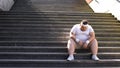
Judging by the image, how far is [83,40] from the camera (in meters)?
8.99

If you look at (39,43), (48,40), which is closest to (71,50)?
(39,43)

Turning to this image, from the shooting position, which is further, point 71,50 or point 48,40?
point 48,40

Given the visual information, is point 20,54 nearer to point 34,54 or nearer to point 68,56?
point 34,54

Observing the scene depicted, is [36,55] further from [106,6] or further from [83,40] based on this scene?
[106,6]

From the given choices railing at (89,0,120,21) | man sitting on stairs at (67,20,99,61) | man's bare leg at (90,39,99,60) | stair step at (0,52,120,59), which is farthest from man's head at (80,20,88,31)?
railing at (89,0,120,21)

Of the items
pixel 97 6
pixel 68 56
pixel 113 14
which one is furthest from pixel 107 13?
pixel 68 56

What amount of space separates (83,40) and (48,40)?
1.19 meters

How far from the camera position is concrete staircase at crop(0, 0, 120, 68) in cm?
860

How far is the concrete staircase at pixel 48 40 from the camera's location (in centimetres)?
860

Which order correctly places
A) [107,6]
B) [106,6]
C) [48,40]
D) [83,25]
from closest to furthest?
[83,25]
[48,40]
[107,6]
[106,6]

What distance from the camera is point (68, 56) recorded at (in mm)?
8852

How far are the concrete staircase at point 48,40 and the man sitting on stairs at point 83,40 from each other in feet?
0.63

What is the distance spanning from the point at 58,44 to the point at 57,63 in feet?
3.38

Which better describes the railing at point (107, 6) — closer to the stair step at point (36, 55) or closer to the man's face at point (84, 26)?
the man's face at point (84, 26)
